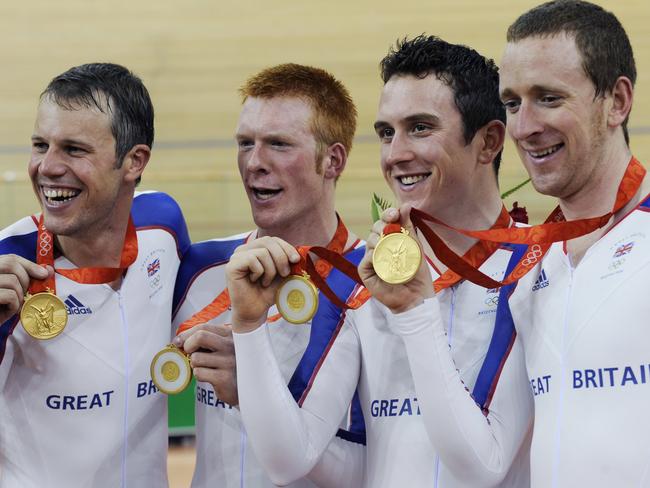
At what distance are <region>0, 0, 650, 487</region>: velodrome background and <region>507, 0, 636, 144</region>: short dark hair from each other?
4.37m

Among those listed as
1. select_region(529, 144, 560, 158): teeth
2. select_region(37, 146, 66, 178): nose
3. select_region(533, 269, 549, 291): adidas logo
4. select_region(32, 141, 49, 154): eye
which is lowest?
select_region(533, 269, 549, 291): adidas logo

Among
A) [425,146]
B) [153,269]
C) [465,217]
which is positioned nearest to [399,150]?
[425,146]

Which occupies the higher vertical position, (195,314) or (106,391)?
(195,314)

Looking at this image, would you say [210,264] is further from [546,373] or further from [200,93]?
[200,93]

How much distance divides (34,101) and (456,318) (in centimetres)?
498

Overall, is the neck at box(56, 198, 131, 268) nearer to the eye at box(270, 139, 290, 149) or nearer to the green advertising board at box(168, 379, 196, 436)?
the eye at box(270, 139, 290, 149)

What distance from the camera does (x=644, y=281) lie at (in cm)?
188

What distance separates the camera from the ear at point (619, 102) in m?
2.04

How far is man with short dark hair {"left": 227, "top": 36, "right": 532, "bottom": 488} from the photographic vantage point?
2010mm

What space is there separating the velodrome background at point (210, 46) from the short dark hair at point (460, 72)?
13.2ft

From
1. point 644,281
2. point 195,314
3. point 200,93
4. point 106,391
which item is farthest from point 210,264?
point 200,93

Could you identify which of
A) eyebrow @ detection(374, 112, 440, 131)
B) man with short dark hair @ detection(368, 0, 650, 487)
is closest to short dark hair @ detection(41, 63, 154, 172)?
eyebrow @ detection(374, 112, 440, 131)

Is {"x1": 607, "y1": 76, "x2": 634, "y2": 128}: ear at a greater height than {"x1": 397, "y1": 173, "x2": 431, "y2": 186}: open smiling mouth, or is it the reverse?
{"x1": 607, "y1": 76, "x2": 634, "y2": 128}: ear

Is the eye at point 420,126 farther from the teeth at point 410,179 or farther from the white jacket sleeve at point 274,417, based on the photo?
the white jacket sleeve at point 274,417
